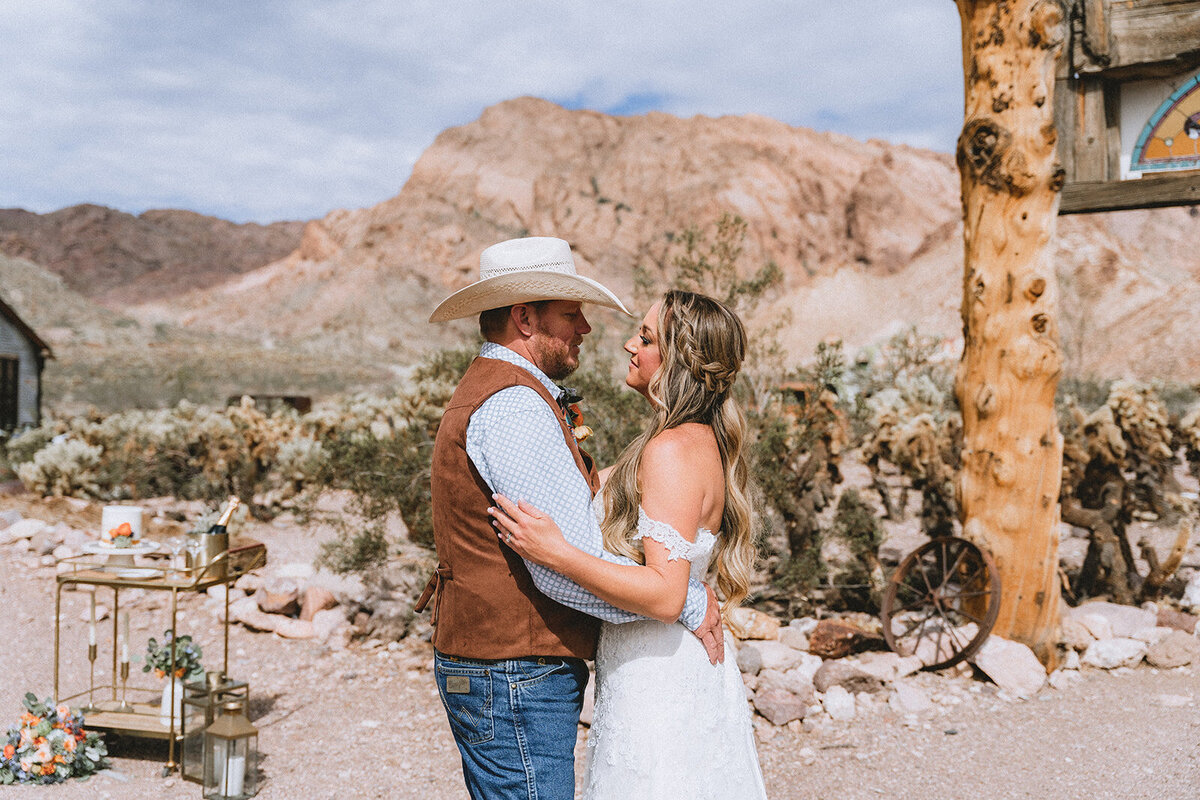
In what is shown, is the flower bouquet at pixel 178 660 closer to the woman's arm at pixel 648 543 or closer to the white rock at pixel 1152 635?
the woman's arm at pixel 648 543

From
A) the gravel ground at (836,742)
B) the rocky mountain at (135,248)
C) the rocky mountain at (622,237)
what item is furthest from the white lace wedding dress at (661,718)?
the rocky mountain at (135,248)

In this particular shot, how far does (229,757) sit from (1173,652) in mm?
4859

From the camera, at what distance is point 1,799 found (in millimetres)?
3682

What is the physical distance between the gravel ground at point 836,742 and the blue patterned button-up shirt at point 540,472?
7.39ft

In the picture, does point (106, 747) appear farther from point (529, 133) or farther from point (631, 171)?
point (529, 133)

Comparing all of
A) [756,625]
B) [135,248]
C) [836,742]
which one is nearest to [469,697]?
[836,742]

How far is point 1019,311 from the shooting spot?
477cm

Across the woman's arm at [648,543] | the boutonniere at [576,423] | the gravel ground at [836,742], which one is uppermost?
the boutonniere at [576,423]

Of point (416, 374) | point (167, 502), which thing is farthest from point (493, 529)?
point (167, 502)

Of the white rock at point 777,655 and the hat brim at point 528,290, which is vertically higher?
the hat brim at point 528,290

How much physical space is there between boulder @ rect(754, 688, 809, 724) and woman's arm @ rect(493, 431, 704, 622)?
270 centimetres

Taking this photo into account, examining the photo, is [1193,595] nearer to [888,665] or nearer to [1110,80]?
[888,665]

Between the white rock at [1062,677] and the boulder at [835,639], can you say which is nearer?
the white rock at [1062,677]

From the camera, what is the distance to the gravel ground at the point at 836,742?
12.4ft
